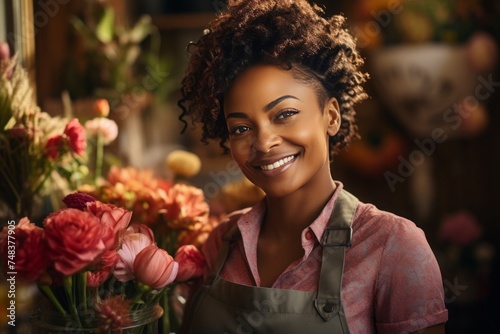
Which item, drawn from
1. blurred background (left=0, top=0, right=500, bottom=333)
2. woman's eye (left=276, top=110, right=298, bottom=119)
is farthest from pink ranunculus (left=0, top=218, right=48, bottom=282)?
blurred background (left=0, top=0, right=500, bottom=333)

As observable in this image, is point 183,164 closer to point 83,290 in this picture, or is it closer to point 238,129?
point 238,129

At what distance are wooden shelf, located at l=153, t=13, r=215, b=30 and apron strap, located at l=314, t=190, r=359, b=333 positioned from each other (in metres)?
1.93

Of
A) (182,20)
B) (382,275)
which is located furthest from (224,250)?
(182,20)

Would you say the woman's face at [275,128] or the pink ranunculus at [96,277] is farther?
the woman's face at [275,128]

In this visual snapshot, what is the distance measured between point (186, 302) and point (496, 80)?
179 centimetres

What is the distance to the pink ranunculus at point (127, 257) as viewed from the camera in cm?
95

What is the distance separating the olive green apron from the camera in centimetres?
100

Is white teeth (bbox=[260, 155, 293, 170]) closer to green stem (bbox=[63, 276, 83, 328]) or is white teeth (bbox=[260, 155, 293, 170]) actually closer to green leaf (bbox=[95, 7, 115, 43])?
green stem (bbox=[63, 276, 83, 328])

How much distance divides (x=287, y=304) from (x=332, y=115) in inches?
13.1

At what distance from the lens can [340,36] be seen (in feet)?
3.82

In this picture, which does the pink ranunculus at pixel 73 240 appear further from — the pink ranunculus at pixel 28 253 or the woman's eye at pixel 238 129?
the woman's eye at pixel 238 129

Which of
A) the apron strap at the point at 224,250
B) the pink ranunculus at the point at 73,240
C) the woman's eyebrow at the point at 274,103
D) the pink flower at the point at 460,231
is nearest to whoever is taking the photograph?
the pink ranunculus at the point at 73,240

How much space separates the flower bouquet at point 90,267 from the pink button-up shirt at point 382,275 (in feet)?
0.74

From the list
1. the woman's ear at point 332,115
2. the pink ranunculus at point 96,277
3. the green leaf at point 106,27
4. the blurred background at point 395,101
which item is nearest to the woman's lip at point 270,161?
the woman's ear at point 332,115
